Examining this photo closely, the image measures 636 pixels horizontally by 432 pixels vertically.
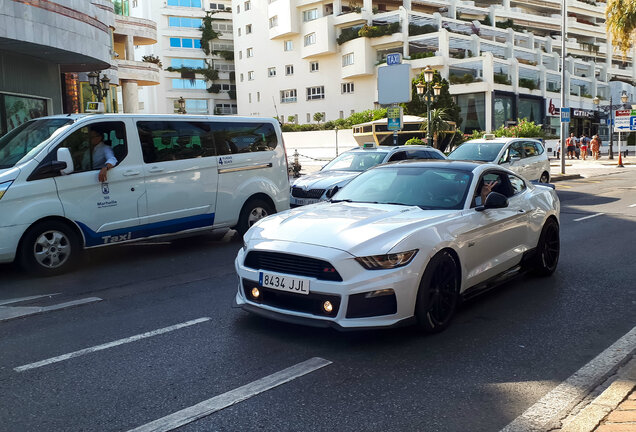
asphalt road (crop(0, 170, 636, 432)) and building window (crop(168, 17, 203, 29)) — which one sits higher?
building window (crop(168, 17, 203, 29))

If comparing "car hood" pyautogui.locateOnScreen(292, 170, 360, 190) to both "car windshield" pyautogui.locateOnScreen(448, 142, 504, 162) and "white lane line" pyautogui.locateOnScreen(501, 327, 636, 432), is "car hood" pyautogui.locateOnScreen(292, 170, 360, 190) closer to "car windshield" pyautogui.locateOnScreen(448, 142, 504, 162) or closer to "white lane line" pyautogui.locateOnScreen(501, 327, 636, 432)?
"car windshield" pyautogui.locateOnScreen(448, 142, 504, 162)

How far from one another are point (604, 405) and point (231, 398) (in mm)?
2323

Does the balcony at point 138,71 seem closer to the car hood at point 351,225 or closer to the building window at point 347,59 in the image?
the building window at point 347,59

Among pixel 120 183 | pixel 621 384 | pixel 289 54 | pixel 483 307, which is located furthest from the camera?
pixel 289 54

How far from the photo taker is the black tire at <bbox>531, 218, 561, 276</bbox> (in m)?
7.27

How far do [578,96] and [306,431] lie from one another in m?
70.0

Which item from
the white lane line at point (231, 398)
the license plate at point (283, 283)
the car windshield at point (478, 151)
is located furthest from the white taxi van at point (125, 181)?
the car windshield at point (478, 151)

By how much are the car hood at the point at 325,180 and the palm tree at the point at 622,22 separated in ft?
64.5

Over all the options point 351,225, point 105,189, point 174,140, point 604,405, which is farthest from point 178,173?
point 604,405

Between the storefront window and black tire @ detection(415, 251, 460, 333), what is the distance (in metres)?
50.4

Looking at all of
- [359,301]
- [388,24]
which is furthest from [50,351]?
[388,24]

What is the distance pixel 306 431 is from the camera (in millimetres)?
3535

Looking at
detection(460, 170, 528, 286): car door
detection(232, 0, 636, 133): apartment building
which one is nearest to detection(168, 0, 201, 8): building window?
detection(232, 0, 636, 133): apartment building

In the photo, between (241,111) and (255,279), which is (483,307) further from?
(241,111)
